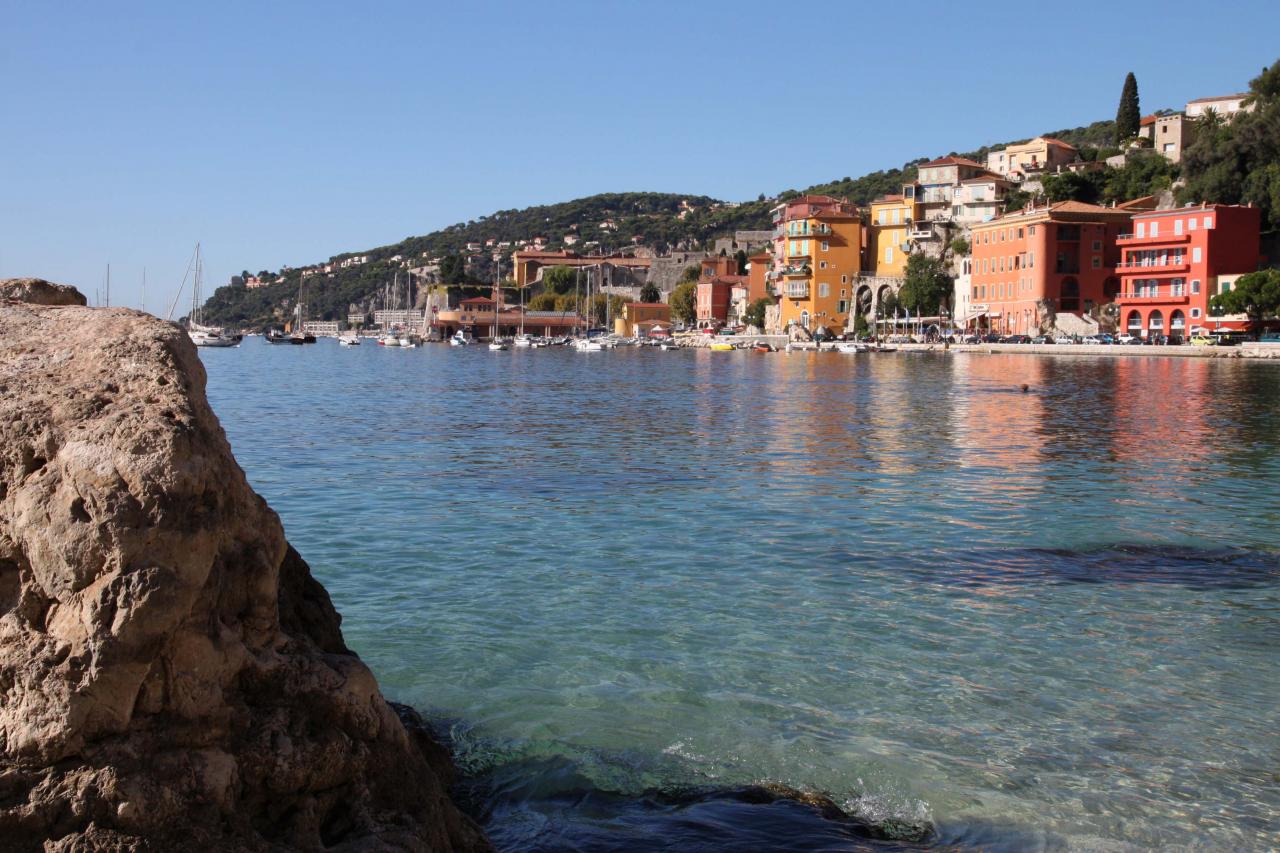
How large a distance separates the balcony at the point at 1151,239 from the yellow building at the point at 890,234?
26887 mm

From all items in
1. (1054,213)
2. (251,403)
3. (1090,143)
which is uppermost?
(1090,143)

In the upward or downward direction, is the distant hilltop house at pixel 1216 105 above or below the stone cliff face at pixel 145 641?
above

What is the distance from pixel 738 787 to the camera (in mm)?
5258

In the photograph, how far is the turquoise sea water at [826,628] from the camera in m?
5.20

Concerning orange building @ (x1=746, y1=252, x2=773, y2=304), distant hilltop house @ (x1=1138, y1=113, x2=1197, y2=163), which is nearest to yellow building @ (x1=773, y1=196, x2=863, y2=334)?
orange building @ (x1=746, y1=252, x2=773, y2=304)

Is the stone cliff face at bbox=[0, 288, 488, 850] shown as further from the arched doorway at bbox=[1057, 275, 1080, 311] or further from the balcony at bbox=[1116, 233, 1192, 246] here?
the arched doorway at bbox=[1057, 275, 1080, 311]

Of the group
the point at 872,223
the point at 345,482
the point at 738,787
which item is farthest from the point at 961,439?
the point at 872,223

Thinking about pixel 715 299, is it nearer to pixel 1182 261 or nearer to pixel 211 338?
pixel 211 338

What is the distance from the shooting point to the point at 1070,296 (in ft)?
246

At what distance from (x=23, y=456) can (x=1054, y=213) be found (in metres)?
76.6

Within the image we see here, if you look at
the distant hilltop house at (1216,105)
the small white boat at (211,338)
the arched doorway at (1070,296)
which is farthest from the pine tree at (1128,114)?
the small white boat at (211,338)

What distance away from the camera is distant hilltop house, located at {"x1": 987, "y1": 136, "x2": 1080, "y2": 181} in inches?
3767

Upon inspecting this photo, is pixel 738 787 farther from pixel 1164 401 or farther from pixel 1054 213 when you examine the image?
pixel 1054 213

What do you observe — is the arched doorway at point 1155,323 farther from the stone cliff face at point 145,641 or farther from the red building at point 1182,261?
the stone cliff face at point 145,641
